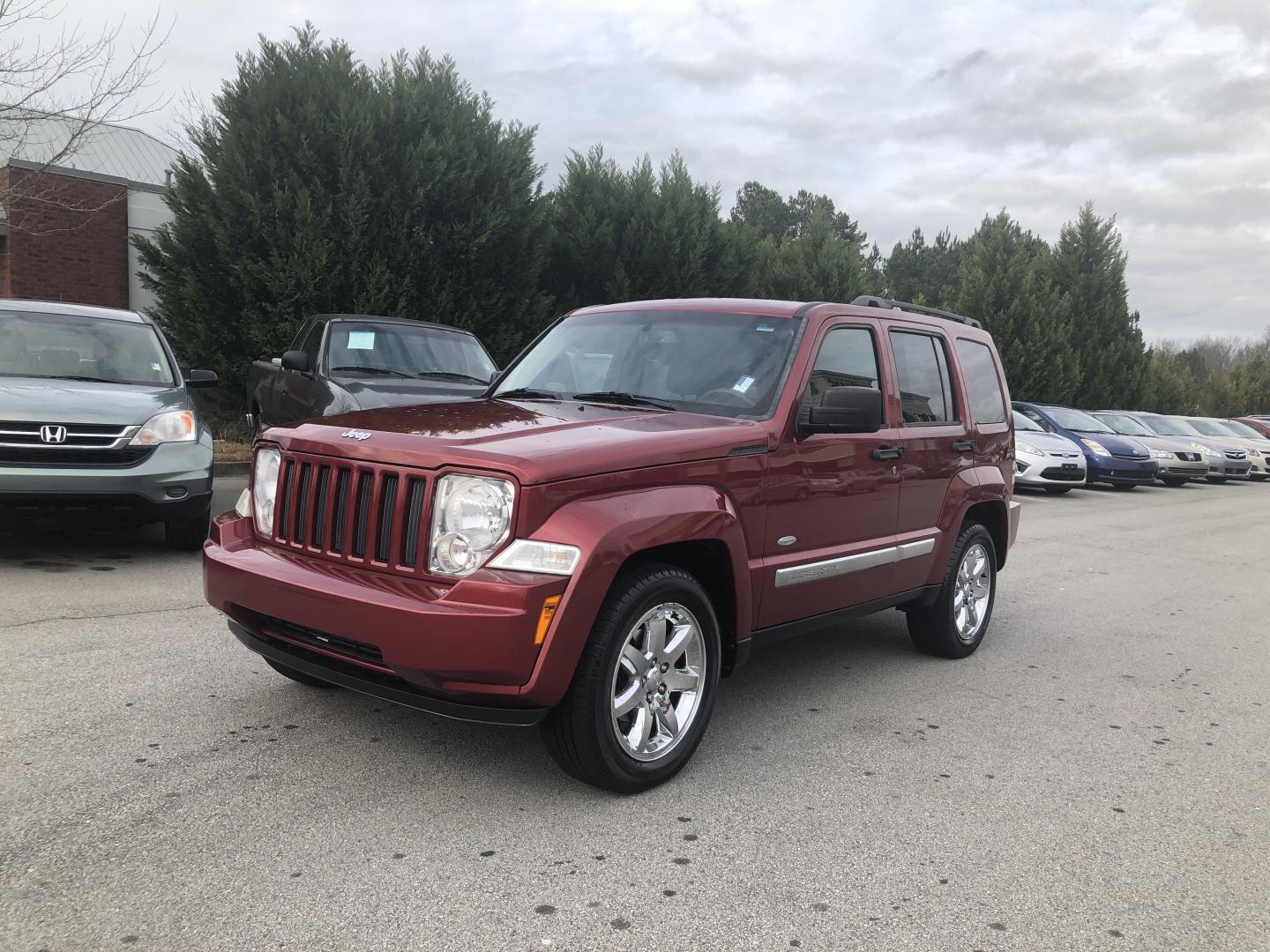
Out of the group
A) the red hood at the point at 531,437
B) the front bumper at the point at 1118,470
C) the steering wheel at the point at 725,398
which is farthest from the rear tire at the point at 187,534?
the front bumper at the point at 1118,470

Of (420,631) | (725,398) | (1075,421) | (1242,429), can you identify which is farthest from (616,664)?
(1242,429)

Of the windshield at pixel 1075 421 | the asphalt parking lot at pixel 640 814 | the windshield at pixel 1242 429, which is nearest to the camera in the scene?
the asphalt parking lot at pixel 640 814

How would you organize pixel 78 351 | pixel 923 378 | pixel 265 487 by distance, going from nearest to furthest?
pixel 265 487, pixel 923 378, pixel 78 351

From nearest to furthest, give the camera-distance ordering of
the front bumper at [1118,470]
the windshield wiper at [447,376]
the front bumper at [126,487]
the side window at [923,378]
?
the side window at [923,378], the front bumper at [126,487], the windshield wiper at [447,376], the front bumper at [1118,470]

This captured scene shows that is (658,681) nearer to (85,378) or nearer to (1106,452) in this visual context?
(85,378)

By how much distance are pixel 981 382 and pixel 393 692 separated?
13.5ft

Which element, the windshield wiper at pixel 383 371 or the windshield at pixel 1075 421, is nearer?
the windshield wiper at pixel 383 371

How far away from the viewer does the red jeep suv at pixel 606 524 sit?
321cm

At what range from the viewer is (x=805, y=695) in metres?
4.91

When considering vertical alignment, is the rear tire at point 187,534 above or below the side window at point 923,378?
below

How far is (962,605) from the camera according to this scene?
5.79 m

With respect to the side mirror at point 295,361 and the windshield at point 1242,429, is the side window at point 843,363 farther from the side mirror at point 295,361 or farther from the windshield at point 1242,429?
the windshield at point 1242,429

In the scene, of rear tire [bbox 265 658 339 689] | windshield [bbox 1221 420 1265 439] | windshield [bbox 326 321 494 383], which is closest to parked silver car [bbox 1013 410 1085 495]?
windshield [bbox 326 321 494 383]

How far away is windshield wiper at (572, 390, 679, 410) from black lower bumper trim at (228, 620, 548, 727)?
156cm
